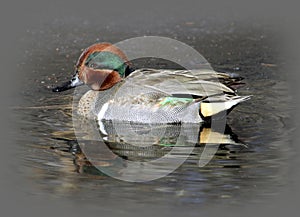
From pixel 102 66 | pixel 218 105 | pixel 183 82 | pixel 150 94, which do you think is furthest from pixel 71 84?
pixel 218 105

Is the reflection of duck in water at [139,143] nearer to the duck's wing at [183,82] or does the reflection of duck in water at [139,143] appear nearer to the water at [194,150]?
the water at [194,150]

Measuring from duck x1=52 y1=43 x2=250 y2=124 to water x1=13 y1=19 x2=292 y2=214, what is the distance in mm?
341

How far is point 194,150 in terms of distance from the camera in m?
7.84

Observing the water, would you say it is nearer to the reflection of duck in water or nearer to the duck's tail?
the reflection of duck in water

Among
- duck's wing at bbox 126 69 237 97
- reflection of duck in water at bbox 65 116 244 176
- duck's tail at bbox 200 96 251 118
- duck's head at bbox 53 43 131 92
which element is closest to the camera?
reflection of duck in water at bbox 65 116 244 176

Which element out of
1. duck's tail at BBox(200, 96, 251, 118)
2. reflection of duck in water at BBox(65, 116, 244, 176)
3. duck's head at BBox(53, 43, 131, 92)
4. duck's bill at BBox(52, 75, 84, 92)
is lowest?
reflection of duck in water at BBox(65, 116, 244, 176)

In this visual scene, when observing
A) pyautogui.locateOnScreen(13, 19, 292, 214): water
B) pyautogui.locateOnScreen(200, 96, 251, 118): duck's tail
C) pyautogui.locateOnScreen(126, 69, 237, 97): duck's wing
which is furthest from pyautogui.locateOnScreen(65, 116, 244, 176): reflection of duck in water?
pyautogui.locateOnScreen(126, 69, 237, 97): duck's wing

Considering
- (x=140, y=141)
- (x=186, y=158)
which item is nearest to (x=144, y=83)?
(x=140, y=141)

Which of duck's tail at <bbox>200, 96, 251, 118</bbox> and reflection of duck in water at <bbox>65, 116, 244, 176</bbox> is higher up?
duck's tail at <bbox>200, 96, 251, 118</bbox>

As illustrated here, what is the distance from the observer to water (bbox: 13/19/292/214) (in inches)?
257

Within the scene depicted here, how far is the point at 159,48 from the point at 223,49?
1.20 meters

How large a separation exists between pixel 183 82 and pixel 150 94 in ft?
1.53

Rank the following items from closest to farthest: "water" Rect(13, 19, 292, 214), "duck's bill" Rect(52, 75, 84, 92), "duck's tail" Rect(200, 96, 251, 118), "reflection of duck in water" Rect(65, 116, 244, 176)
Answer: "water" Rect(13, 19, 292, 214) → "reflection of duck in water" Rect(65, 116, 244, 176) → "duck's tail" Rect(200, 96, 251, 118) → "duck's bill" Rect(52, 75, 84, 92)

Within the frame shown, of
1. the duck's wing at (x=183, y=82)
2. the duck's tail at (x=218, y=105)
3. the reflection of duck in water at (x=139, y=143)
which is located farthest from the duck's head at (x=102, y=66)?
the duck's tail at (x=218, y=105)
